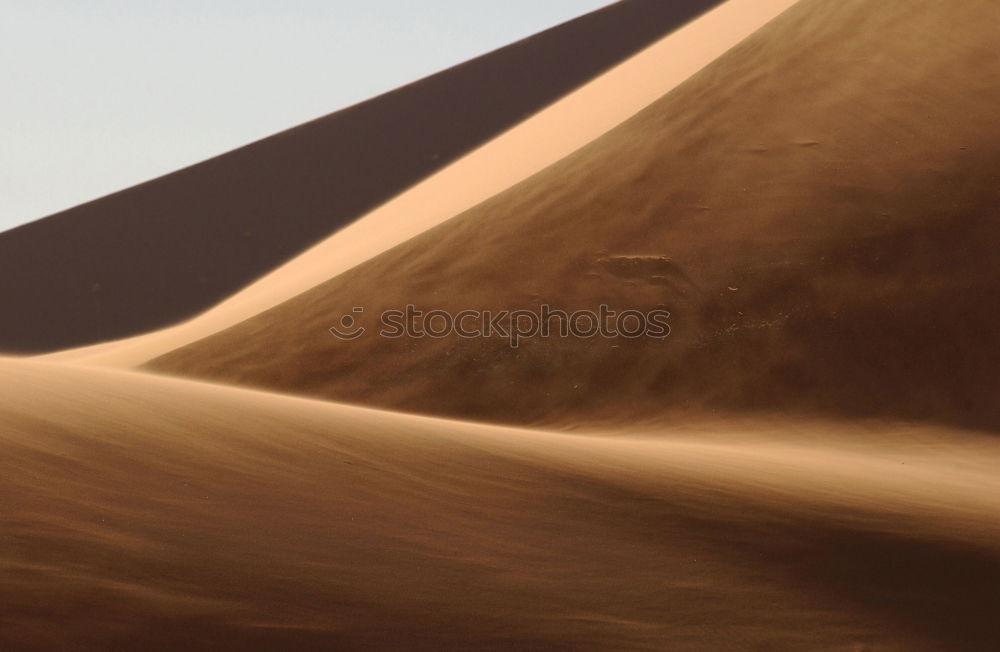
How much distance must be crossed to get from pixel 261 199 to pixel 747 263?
19.0 meters

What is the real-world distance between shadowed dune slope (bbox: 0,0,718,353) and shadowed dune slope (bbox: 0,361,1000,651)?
1856 cm

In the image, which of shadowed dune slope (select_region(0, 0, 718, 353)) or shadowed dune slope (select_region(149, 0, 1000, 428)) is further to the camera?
shadowed dune slope (select_region(0, 0, 718, 353))

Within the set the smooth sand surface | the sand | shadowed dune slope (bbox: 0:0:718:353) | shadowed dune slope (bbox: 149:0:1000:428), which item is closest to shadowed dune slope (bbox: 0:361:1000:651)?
the sand

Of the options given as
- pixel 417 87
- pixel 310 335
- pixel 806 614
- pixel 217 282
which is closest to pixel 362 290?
pixel 310 335

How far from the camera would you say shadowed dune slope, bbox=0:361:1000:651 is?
3.46m

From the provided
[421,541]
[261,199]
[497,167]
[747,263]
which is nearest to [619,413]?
[747,263]

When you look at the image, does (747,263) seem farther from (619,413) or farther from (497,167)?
(497,167)

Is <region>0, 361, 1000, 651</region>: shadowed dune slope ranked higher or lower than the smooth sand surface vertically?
lower

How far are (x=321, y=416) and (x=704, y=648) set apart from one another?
2.90 meters

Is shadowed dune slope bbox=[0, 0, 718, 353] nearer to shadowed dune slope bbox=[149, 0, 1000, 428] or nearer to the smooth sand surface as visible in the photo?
the smooth sand surface

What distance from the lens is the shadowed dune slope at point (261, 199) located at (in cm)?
2414

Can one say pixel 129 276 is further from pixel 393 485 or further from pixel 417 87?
pixel 393 485

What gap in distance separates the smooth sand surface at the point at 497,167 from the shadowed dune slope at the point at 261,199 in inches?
162

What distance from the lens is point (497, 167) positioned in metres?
17.9
